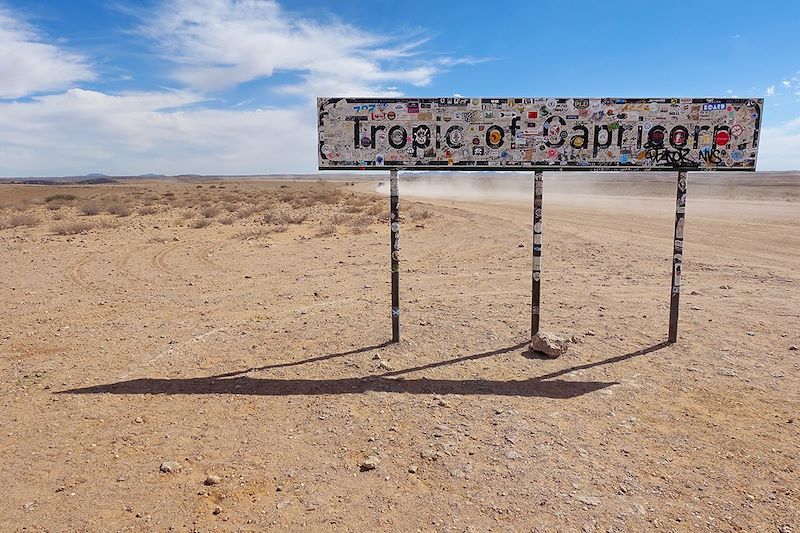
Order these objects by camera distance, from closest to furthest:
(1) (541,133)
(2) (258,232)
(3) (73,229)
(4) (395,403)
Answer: (4) (395,403) < (1) (541,133) < (2) (258,232) < (3) (73,229)

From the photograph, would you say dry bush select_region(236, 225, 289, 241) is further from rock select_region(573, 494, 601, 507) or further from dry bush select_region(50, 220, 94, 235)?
rock select_region(573, 494, 601, 507)

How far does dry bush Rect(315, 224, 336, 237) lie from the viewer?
17.0 meters

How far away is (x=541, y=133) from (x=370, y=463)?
393cm

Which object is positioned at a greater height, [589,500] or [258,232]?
[258,232]

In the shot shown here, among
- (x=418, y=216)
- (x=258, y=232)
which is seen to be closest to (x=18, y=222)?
(x=258, y=232)

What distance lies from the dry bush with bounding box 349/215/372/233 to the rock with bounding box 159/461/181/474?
14175 millimetres

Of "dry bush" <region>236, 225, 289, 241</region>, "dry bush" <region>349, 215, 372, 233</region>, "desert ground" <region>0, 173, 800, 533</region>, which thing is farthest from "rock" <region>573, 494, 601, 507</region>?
"dry bush" <region>349, 215, 372, 233</region>

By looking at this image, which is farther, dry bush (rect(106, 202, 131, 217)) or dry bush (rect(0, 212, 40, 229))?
dry bush (rect(106, 202, 131, 217))

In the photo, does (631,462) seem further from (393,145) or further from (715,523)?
(393,145)

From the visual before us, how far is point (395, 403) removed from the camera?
497 centimetres

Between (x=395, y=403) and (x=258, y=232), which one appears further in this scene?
(x=258, y=232)

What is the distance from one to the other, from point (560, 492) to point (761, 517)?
1155 millimetres

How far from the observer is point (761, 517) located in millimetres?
3346

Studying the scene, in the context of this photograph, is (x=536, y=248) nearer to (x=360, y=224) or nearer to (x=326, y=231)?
(x=326, y=231)
